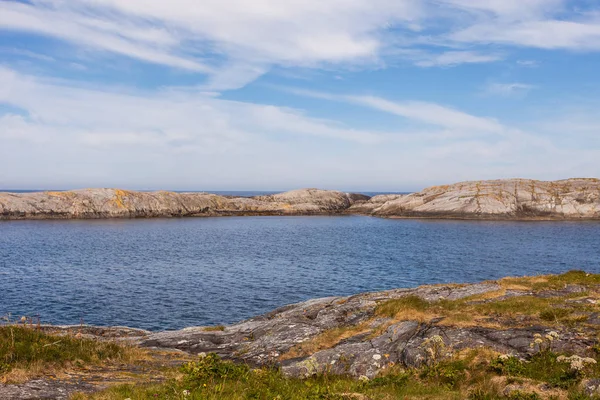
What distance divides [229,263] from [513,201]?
104 meters

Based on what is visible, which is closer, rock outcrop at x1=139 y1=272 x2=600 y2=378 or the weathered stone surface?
rock outcrop at x1=139 y1=272 x2=600 y2=378

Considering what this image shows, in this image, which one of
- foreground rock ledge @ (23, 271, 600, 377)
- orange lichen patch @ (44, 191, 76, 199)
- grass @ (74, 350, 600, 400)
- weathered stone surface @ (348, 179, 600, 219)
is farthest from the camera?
orange lichen patch @ (44, 191, 76, 199)

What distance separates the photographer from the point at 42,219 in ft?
395

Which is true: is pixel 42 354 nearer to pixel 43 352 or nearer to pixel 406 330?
pixel 43 352

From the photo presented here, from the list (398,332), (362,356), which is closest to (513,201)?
(398,332)

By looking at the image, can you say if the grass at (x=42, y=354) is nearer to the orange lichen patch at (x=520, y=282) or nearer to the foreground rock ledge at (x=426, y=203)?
the orange lichen patch at (x=520, y=282)

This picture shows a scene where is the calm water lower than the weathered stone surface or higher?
lower

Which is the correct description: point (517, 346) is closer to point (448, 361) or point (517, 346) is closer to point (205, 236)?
point (448, 361)

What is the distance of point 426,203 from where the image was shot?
13912 centimetres

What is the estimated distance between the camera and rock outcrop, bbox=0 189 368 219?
4808 inches

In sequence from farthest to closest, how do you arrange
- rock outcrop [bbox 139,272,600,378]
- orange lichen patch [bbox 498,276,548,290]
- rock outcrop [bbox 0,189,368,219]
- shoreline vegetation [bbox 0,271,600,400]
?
rock outcrop [bbox 0,189,368,219], orange lichen patch [bbox 498,276,548,290], rock outcrop [bbox 139,272,600,378], shoreline vegetation [bbox 0,271,600,400]

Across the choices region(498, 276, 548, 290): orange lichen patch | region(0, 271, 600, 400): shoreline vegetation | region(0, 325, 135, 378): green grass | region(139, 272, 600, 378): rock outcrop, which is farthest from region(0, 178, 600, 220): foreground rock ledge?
region(0, 325, 135, 378): green grass

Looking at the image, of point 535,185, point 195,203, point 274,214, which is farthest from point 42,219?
point 535,185

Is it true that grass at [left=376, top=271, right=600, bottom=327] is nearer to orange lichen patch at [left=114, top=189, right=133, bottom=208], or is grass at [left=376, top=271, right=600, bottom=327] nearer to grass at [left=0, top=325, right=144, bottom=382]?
grass at [left=0, top=325, right=144, bottom=382]
